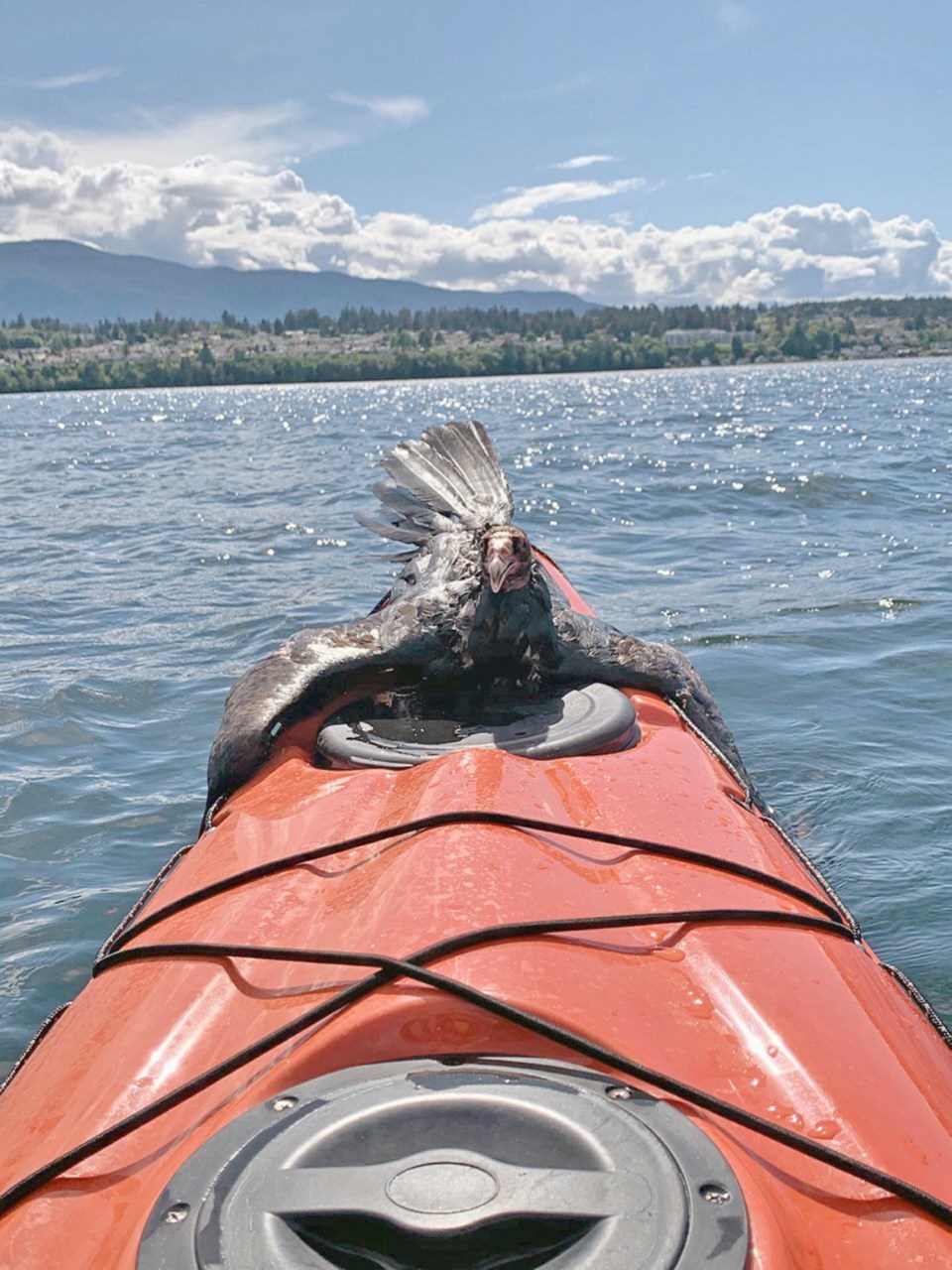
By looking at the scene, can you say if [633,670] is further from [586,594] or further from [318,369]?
[318,369]

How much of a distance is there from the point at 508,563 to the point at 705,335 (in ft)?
439

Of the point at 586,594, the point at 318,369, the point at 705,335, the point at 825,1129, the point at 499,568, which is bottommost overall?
the point at 586,594

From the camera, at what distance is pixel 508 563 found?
417cm

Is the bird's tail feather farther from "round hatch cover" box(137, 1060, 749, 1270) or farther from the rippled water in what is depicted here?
"round hatch cover" box(137, 1060, 749, 1270)

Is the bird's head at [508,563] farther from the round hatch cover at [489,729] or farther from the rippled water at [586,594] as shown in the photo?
the rippled water at [586,594]

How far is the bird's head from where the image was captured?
13.7 ft

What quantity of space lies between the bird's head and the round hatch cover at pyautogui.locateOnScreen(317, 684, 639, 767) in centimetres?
42

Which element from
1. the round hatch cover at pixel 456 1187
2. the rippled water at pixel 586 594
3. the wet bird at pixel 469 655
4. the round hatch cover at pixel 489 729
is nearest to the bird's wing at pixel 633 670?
the wet bird at pixel 469 655

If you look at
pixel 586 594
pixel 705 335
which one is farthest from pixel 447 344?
pixel 586 594

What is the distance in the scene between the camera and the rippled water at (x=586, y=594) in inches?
188

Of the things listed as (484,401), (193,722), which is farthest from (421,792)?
(484,401)

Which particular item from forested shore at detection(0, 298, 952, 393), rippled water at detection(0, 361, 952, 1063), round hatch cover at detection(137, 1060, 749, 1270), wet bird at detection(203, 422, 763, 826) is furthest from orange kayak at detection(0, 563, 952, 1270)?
forested shore at detection(0, 298, 952, 393)

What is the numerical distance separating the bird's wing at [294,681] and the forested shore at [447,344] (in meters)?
86.9

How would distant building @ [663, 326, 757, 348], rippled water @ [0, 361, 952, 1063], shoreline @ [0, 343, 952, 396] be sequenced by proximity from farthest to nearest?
distant building @ [663, 326, 757, 348], shoreline @ [0, 343, 952, 396], rippled water @ [0, 361, 952, 1063]
